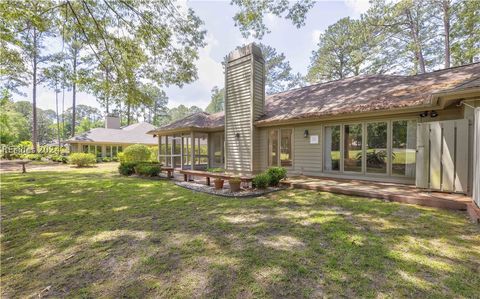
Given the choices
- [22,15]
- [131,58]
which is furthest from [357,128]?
[22,15]

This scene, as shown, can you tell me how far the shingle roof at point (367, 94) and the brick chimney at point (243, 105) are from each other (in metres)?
0.70

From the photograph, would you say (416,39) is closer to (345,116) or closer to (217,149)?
(345,116)

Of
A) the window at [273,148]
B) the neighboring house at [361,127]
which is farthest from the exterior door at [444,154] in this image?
the window at [273,148]

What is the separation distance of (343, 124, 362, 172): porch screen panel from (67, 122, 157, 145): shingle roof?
1849 cm

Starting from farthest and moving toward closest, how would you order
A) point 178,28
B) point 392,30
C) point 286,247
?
point 392,30, point 178,28, point 286,247

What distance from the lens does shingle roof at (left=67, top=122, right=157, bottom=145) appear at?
73.9 feet

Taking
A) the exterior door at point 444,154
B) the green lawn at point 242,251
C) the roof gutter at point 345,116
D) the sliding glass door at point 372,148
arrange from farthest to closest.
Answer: the sliding glass door at point 372,148
the roof gutter at point 345,116
the exterior door at point 444,154
the green lawn at point 242,251

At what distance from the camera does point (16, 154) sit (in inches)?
960

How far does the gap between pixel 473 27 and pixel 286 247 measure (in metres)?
20.0

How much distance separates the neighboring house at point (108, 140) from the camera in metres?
22.5

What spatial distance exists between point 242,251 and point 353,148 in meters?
6.38

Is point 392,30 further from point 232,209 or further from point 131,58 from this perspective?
point 232,209

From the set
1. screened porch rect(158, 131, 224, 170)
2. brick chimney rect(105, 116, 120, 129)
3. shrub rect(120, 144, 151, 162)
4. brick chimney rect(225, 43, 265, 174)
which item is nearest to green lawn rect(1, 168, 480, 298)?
brick chimney rect(225, 43, 265, 174)

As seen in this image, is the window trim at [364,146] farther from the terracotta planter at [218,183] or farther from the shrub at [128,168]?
the shrub at [128,168]
